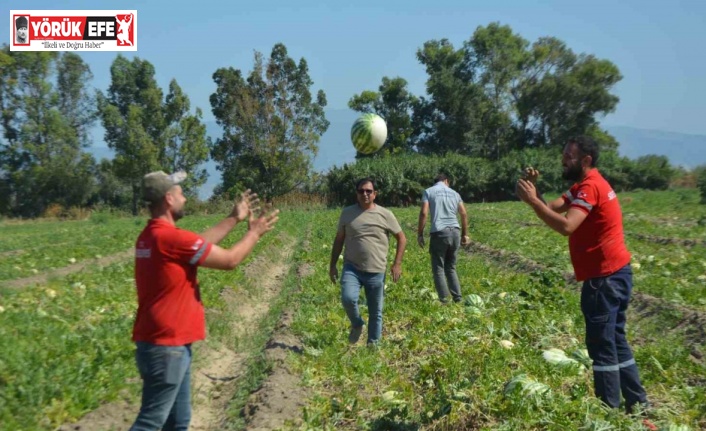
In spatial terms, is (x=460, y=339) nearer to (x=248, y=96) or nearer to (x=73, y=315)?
(x=73, y=315)

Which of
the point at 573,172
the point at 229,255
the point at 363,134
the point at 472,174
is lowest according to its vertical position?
the point at 472,174

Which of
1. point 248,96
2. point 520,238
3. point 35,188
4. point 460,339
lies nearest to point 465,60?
point 248,96

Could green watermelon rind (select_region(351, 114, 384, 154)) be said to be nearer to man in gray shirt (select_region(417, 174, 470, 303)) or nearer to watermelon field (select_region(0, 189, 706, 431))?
man in gray shirt (select_region(417, 174, 470, 303))

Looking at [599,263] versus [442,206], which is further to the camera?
[442,206]

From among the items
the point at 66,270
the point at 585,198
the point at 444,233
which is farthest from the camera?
the point at 66,270

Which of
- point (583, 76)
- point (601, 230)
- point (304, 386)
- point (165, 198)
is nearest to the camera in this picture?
point (165, 198)

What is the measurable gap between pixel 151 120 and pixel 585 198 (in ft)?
180

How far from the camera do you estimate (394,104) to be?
65.1 meters

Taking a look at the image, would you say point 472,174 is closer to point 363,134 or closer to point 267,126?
point 267,126

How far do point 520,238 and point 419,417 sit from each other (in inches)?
506

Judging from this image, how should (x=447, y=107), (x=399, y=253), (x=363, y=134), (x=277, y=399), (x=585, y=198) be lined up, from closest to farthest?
(x=585, y=198), (x=277, y=399), (x=399, y=253), (x=363, y=134), (x=447, y=107)

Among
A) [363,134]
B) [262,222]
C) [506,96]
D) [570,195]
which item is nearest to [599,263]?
[570,195]

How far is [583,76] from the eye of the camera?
204 feet

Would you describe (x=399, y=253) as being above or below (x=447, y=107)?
below
